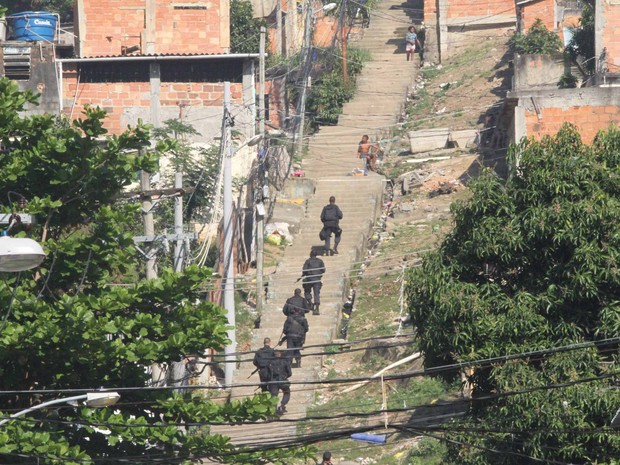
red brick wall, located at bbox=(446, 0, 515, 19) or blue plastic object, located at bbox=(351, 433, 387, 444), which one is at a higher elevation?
red brick wall, located at bbox=(446, 0, 515, 19)

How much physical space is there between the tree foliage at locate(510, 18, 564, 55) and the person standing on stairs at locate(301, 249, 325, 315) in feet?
43.0

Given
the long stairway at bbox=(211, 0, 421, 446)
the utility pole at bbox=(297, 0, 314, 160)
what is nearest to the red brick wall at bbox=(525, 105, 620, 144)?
the long stairway at bbox=(211, 0, 421, 446)

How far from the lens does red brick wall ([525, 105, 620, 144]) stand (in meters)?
29.8

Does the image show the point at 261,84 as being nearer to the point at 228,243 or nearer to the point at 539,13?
the point at 228,243

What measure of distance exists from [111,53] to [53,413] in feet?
71.3

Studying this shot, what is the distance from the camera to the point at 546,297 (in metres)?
17.3

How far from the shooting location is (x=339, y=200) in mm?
32125

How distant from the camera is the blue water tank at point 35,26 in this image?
37344 millimetres

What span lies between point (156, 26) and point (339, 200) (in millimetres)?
8094

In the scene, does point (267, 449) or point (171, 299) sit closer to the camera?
point (267, 449)

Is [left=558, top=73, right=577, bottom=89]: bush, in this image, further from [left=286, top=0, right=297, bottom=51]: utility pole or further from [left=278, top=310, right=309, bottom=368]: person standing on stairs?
[left=278, top=310, right=309, bottom=368]: person standing on stairs

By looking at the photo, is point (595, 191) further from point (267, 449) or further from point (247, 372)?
point (247, 372)

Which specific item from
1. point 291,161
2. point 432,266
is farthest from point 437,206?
point 432,266

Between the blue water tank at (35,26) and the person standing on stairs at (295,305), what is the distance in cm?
1437
